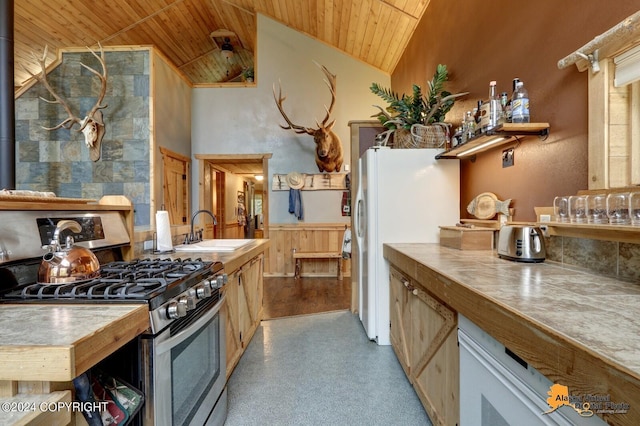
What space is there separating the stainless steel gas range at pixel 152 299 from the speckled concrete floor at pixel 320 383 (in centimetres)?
35

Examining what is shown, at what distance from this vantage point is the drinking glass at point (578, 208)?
1.38 metres

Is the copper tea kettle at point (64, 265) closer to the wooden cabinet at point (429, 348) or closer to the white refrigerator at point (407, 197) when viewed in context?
the wooden cabinet at point (429, 348)

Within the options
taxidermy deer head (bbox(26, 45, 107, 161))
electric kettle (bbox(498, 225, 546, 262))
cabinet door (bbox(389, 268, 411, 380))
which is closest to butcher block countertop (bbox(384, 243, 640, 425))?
electric kettle (bbox(498, 225, 546, 262))

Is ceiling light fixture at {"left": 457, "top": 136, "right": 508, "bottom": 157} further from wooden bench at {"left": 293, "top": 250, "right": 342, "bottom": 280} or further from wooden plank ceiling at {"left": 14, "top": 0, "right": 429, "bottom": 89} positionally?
wooden bench at {"left": 293, "top": 250, "right": 342, "bottom": 280}

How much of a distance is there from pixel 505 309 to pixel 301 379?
1746mm

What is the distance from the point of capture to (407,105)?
2818 millimetres

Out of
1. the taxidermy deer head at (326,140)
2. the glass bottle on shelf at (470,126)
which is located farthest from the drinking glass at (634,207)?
the taxidermy deer head at (326,140)

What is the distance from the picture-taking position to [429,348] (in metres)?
1.65

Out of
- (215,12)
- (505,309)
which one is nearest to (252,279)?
(505,309)

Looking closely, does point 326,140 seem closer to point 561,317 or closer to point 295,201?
point 295,201

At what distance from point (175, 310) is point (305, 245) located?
177 inches

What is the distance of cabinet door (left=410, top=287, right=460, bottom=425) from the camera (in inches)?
53.1

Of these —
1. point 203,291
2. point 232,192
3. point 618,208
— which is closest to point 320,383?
point 203,291

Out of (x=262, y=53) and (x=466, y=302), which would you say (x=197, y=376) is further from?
(x=262, y=53)
